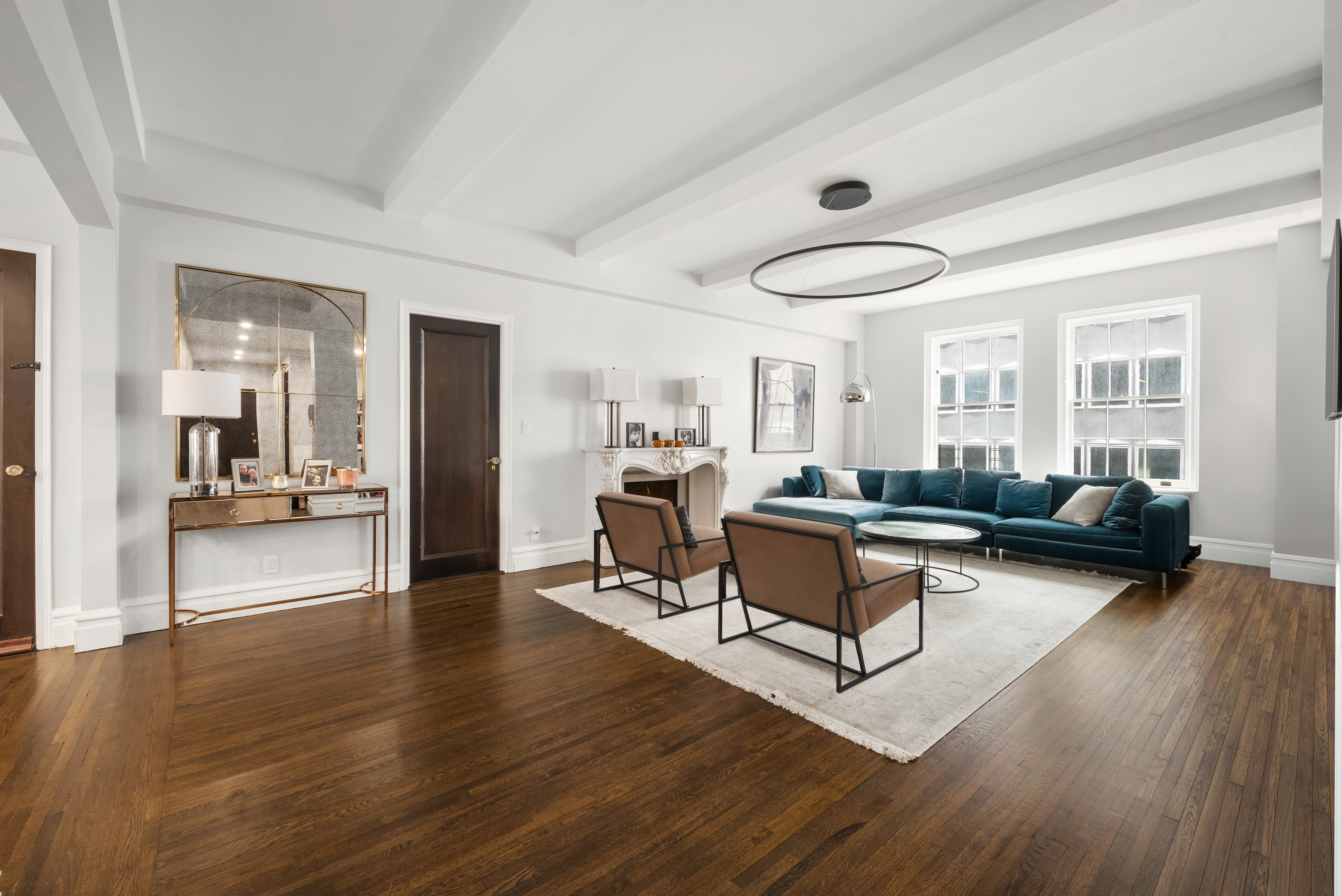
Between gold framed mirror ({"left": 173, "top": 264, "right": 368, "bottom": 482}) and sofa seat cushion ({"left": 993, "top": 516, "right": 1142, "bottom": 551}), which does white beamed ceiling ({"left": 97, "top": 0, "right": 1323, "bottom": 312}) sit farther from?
sofa seat cushion ({"left": 993, "top": 516, "right": 1142, "bottom": 551})

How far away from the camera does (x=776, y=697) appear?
272 centimetres

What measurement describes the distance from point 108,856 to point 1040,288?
8.07 m

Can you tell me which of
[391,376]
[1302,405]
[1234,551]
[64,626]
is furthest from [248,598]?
[1234,551]

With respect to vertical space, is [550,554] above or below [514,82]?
below

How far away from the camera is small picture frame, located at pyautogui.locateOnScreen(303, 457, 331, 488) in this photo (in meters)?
4.13

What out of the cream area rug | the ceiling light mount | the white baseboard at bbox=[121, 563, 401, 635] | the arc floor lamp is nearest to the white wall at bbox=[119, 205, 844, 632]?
the white baseboard at bbox=[121, 563, 401, 635]

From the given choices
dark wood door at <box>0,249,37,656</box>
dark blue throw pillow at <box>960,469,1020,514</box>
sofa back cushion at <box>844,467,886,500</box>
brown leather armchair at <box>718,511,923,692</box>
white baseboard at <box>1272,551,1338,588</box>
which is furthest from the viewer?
sofa back cushion at <box>844,467,886,500</box>

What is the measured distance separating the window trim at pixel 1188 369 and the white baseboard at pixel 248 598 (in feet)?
22.1

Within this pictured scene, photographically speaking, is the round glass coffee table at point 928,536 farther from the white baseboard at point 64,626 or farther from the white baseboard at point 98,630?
the white baseboard at point 64,626

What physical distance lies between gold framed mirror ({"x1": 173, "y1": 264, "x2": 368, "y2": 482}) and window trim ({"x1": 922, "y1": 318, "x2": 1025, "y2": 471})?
6369 mm

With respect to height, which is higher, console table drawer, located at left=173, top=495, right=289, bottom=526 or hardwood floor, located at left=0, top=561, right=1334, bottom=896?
console table drawer, located at left=173, top=495, right=289, bottom=526

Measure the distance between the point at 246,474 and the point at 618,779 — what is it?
3.32 m

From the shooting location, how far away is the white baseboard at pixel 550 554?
5289 mm

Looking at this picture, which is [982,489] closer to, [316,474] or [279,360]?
[316,474]
